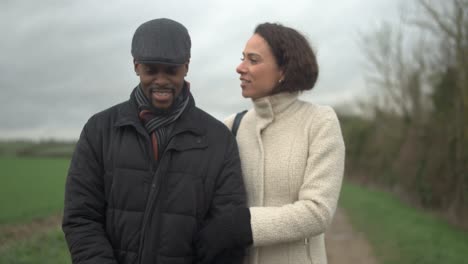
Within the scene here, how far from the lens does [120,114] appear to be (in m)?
2.58

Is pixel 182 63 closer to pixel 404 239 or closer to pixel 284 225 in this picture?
pixel 284 225

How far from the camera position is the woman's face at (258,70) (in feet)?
9.75

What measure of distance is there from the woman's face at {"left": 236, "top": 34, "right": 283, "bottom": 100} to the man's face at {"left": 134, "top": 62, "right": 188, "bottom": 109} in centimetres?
53

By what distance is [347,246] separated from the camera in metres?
10.7

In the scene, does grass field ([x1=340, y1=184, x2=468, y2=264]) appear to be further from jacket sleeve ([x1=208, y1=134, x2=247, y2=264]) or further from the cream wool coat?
jacket sleeve ([x1=208, y1=134, x2=247, y2=264])

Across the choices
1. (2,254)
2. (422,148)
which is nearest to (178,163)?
(2,254)

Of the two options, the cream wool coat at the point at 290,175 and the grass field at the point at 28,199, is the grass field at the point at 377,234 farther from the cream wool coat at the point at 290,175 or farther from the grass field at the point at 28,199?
the cream wool coat at the point at 290,175

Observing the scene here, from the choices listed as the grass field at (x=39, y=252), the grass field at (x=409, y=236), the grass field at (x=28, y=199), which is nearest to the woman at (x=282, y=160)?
the grass field at (x=39, y=252)

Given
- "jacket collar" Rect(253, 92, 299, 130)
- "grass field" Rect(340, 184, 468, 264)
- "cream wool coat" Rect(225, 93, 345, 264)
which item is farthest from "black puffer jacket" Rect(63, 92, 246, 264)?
"grass field" Rect(340, 184, 468, 264)

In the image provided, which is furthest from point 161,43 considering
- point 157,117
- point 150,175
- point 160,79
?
point 150,175

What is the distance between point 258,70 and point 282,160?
52cm

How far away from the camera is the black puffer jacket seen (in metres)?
2.44

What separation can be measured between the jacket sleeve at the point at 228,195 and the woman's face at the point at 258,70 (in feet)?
1.72

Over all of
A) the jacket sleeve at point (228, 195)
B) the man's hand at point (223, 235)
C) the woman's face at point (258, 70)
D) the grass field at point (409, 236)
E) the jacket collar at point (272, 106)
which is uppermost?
the woman's face at point (258, 70)
